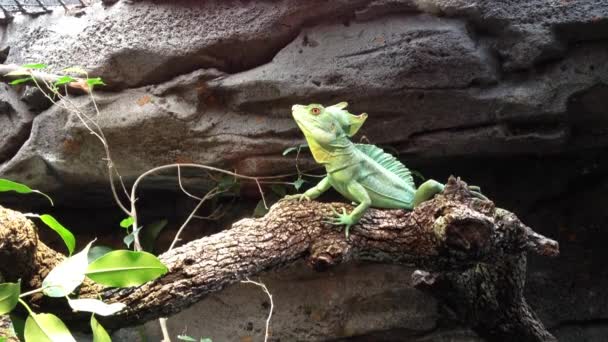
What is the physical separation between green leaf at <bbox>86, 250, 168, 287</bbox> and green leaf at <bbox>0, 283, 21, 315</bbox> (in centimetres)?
25

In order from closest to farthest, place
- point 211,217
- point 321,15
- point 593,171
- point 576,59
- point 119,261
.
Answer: point 119,261, point 576,59, point 321,15, point 593,171, point 211,217

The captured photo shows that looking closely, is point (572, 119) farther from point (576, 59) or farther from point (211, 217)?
point (211, 217)

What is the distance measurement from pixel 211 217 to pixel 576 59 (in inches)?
116

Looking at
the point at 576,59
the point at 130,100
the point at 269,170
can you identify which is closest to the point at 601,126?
the point at 576,59

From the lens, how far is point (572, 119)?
12.9 feet

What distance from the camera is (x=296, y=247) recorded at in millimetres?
2605

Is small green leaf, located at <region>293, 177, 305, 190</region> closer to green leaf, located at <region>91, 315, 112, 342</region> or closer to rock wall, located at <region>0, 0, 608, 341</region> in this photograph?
rock wall, located at <region>0, 0, 608, 341</region>

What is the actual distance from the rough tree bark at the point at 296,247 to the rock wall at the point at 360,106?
1.34 meters

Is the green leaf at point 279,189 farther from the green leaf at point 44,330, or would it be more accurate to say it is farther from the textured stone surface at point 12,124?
the green leaf at point 44,330

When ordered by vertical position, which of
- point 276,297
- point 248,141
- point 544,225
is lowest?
point 276,297

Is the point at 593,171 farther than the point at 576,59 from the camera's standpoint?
Yes

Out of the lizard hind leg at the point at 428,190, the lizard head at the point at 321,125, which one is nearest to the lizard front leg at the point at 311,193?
the lizard head at the point at 321,125

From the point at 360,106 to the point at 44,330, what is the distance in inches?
103

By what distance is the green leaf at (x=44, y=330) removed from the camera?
6.32ft
